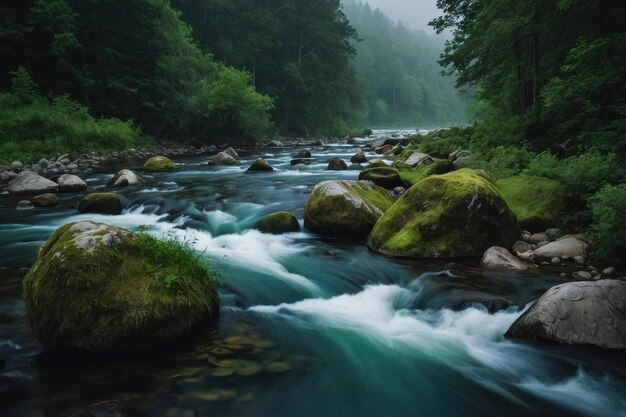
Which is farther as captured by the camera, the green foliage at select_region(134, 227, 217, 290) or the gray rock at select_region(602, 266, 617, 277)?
the gray rock at select_region(602, 266, 617, 277)

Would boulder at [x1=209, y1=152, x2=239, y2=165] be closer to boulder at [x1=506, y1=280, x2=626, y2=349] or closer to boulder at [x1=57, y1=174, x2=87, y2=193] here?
boulder at [x1=57, y1=174, x2=87, y2=193]

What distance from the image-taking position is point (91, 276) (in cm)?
388

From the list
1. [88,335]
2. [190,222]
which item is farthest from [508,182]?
[88,335]

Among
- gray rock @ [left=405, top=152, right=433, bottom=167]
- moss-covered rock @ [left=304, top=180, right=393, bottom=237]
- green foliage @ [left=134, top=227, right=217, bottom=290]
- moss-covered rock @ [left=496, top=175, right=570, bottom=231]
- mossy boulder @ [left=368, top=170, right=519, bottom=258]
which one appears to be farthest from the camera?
Result: gray rock @ [left=405, top=152, right=433, bottom=167]

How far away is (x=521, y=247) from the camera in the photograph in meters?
6.96

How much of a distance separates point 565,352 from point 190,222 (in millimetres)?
7557

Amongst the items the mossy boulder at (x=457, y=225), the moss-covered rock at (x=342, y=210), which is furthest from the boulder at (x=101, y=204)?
the mossy boulder at (x=457, y=225)

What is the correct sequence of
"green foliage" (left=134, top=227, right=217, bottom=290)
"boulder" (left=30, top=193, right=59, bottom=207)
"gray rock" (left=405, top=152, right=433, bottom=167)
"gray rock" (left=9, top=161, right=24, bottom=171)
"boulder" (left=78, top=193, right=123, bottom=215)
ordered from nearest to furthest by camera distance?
"green foliage" (left=134, top=227, right=217, bottom=290), "boulder" (left=78, top=193, right=123, bottom=215), "boulder" (left=30, top=193, right=59, bottom=207), "gray rock" (left=405, top=152, right=433, bottom=167), "gray rock" (left=9, top=161, right=24, bottom=171)

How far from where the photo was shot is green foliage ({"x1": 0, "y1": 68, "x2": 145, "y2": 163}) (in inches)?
733

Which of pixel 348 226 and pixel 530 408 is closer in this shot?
pixel 530 408

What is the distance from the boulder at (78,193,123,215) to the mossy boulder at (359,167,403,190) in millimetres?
6756

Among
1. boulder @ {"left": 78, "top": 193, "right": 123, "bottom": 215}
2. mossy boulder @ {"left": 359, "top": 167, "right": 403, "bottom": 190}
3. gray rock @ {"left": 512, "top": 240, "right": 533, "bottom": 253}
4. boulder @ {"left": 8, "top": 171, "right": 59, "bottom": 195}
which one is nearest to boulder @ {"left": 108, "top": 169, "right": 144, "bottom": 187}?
boulder @ {"left": 8, "top": 171, "right": 59, "bottom": 195}

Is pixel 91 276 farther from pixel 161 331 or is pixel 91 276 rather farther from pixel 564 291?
pixel 564 291

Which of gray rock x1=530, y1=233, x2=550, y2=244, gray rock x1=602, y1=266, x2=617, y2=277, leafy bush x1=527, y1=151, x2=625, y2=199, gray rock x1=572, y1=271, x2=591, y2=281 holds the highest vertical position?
leafy bush x1=527, y1=151, x2=625, y2=199
